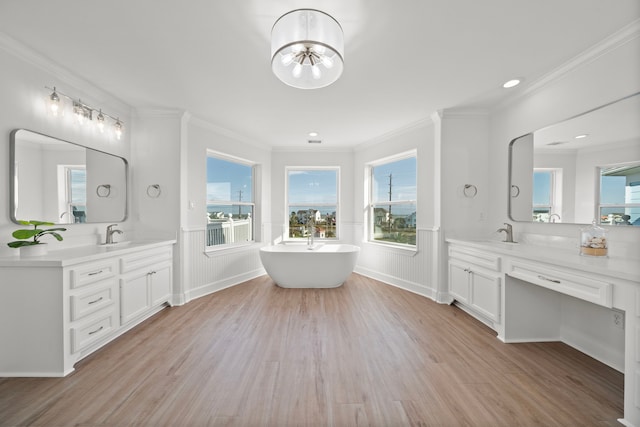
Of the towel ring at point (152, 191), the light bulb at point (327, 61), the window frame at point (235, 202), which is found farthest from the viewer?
the window frame at point (235, 202)

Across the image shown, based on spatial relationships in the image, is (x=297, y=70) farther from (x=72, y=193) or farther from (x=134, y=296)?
(x=134, y=296)

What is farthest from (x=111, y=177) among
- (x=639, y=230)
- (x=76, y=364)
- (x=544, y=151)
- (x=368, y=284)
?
(x=639, y=230)

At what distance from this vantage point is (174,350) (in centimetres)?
216

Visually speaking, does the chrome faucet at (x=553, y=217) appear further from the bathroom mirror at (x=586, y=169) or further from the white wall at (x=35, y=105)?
the white wall at (x=35, y=105)

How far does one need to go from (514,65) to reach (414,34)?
3.67ft

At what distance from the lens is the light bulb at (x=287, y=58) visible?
170 cm

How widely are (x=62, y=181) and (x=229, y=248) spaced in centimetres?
212

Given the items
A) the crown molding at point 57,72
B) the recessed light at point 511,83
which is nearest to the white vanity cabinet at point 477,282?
the recessed light at point 511,83

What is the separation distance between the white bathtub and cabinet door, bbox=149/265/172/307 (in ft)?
4.13

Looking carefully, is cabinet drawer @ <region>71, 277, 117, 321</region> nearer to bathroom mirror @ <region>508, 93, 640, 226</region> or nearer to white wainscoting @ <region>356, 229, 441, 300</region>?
white wainscoting @ <region>356, 229, 441, 300</region>

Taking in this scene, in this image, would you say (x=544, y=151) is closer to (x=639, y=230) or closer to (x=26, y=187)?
(x=639, y=230)

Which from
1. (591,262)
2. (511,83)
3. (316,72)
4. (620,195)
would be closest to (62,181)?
(316,72)

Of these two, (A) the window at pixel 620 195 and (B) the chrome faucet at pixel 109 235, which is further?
(B) the chrome faucet at pixel 109 235

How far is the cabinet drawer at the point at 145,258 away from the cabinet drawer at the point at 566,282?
11.7ft
